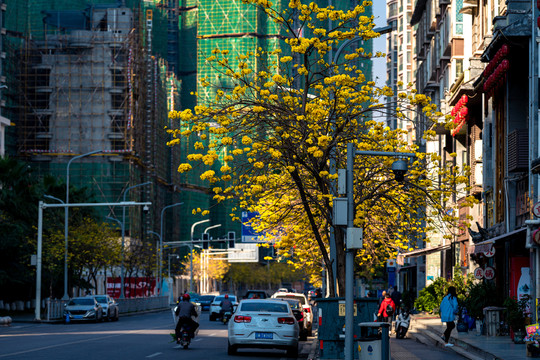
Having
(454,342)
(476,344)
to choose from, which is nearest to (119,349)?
(476,344)

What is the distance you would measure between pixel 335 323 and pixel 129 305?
5305 centimetres

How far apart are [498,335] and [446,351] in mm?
5658

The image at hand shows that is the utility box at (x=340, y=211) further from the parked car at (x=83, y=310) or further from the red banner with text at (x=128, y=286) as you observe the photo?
the red banner with text at (x=128, y=286)

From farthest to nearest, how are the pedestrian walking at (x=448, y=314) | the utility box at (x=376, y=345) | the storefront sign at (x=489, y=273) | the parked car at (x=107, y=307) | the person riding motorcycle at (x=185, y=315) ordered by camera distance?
the parked car at (x=107, y=307), the storefront sign at (x=489, y=273), the pedestrian walking at (x=448, y=314), the person riding motorcycle at (x=185, y=315), the utility box at (x=376, y=345)

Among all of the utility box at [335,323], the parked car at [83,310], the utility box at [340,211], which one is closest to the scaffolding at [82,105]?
the parked car at [83,310]

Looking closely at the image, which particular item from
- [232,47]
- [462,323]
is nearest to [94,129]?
[232,47]

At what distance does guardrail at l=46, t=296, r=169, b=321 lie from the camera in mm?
54969

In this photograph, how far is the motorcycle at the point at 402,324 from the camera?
115ft

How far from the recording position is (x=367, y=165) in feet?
90.1

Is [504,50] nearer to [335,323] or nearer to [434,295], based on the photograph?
[335,323]

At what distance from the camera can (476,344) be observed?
→ 88.8ft

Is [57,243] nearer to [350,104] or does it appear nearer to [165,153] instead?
[350,104]

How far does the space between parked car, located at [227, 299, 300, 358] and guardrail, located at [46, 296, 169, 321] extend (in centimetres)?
3014

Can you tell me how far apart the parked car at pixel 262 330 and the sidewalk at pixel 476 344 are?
453 centimetres
